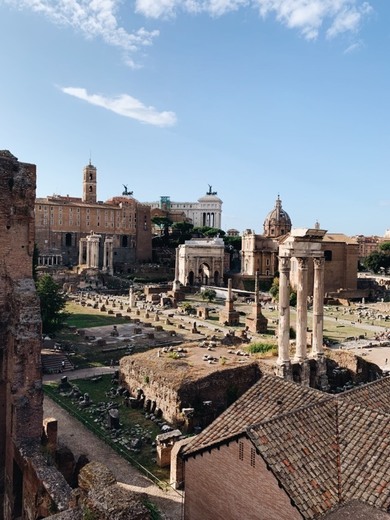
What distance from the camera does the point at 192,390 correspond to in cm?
1819

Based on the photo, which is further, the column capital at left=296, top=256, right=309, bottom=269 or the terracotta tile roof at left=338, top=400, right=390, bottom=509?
the column capital at left=296, top=256, right=309, bottom=269

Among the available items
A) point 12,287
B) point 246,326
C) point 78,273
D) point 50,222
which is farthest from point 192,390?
point 50,222

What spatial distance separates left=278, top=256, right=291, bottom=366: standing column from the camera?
68.6ft

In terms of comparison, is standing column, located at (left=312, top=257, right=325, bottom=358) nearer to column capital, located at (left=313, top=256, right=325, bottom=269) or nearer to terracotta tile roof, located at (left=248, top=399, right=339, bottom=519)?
column capital, located at (left=313, top=256, right=325, bottom=269)

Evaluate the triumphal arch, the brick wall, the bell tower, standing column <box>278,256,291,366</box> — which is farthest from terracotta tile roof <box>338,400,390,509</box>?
the bell tower

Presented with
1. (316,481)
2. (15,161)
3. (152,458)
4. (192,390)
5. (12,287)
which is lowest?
(152,458)

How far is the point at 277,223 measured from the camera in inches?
3531

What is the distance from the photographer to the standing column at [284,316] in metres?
20.9

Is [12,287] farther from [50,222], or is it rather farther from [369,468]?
[50,222]

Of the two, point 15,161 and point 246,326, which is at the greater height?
point 15,161

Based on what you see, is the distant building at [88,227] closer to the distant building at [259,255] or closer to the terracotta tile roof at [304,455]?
the distant building at [259,255]

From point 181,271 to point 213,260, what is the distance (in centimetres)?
572

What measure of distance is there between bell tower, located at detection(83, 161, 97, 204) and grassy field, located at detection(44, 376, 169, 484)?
78850 millimetres

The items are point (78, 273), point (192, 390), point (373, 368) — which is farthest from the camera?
point (78, 273)
